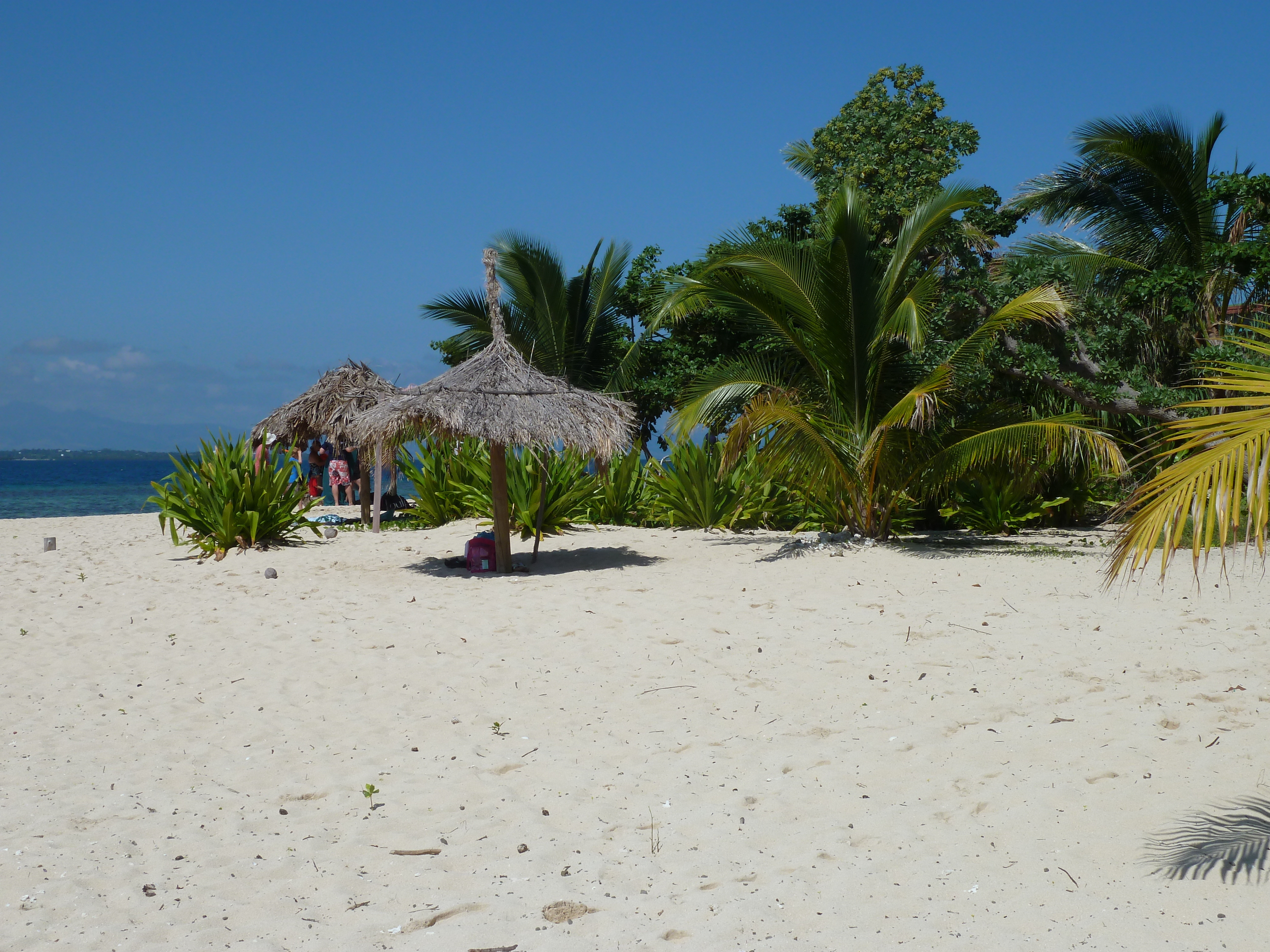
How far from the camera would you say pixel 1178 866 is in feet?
10.2

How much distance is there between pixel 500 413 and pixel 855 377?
372 centimetres

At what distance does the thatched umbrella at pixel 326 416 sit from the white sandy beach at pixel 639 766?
5.62 metres

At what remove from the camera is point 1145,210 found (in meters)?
13.6

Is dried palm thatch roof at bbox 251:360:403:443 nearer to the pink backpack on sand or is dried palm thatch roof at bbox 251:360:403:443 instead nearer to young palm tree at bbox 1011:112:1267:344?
the pink backpack on sand

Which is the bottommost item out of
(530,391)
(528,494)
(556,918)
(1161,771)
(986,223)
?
(556,918)

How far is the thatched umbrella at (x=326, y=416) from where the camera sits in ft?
42.7

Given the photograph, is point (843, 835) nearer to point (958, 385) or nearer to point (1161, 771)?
point (1161, 771)

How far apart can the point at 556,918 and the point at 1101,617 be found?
4589 mm

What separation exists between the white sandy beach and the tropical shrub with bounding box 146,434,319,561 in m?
2.70

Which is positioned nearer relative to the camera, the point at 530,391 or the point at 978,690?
→ the point at 978,690

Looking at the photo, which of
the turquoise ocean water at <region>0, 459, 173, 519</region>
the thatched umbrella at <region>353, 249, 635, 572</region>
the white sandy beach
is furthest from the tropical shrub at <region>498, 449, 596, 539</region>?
the turquoise ocean water at <region>0, 459, 173, 519</region>

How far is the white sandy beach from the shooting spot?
299cm

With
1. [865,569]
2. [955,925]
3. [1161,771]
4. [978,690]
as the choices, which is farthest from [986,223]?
[955,925]

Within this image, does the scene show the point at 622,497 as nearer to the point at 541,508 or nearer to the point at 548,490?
the point at 548,490
